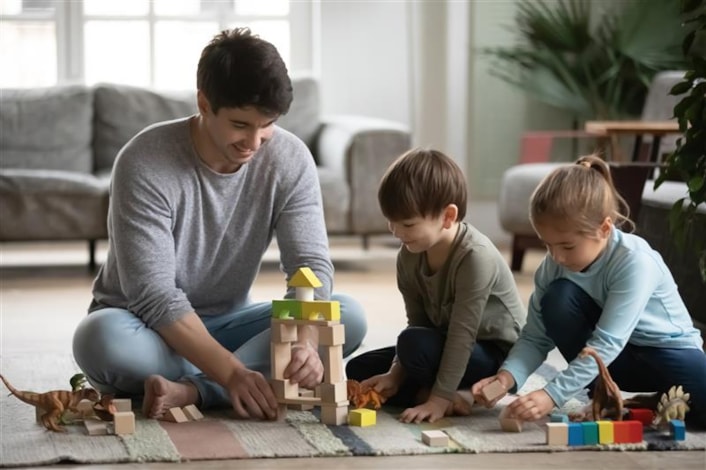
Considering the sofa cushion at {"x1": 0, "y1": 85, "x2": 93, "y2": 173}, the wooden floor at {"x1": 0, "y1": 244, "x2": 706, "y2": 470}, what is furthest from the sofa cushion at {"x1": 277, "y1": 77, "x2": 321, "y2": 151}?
the sofa cushion at {"x1": 0, "y1": 85, "x2": 93, "y2": 173}

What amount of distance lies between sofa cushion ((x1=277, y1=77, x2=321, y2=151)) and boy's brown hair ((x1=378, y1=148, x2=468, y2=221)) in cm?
317

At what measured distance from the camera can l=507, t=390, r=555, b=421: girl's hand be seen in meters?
2.10

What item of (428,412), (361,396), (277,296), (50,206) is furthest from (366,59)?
(428,412)

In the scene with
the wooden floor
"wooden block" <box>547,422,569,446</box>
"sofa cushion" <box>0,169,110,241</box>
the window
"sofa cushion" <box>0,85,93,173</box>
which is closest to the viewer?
the wooden floor

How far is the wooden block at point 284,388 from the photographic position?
85.8 inches

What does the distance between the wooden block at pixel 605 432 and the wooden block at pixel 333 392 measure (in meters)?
0.44

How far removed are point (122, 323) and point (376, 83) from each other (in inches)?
153

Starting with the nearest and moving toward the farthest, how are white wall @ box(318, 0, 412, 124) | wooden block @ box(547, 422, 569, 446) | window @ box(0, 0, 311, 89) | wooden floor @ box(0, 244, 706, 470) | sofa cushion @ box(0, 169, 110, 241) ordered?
wooden floor @ box(0, 244, 706, 470)
wooden block @ box(547, 422, 569, 446)
sofa cushion @ box(0, 169, 110, 241)
window @ box(0, 0, 311, 89)
white wall @ box(318, 0, 412, 124)

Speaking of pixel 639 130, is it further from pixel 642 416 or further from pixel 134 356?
pixel 134 356

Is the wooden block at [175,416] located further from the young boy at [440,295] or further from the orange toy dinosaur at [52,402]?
the young boy at [440,295]

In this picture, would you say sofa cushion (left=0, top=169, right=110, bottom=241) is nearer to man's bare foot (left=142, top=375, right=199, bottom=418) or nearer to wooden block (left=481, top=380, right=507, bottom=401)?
man's bare foot (left=142, top=375, right=199, bottom=418)

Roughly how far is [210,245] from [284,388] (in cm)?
35

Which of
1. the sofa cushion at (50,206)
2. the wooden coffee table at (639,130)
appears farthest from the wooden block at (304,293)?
the sofa cushion at (50,206)

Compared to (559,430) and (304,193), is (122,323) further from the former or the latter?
(559,430)
